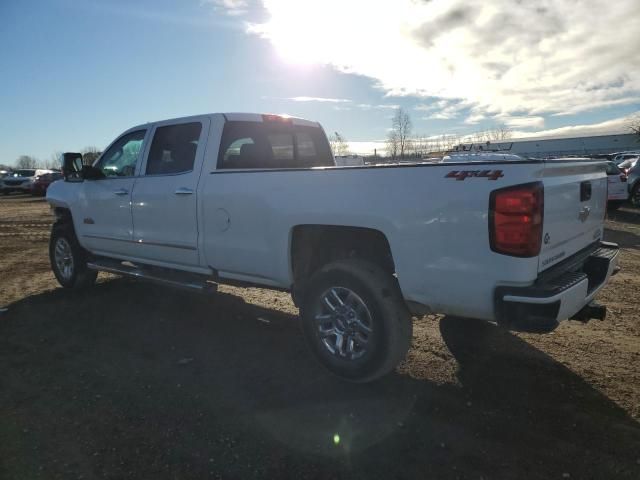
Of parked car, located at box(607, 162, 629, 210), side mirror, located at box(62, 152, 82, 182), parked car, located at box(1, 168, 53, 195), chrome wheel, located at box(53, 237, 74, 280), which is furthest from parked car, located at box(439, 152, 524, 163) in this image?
parked car, located at box(1, 168, 53, 195)

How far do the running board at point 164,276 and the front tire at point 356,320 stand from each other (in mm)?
1339

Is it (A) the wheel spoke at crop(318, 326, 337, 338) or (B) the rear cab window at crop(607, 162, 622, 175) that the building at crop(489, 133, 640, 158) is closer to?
(B) the rear cab window at crop(607, 162, 622, 175)

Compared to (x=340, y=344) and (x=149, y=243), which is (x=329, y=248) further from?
(x=149, y=243)

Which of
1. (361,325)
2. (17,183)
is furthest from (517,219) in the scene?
(17,183)

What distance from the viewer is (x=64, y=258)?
22.0ft

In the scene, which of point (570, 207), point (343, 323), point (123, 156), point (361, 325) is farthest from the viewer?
point (123, 156)

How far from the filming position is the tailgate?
2938 mm

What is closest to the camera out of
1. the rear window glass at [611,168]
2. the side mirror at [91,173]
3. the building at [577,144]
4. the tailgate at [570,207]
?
the tailgate at [570,207]

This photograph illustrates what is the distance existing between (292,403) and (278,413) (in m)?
0.17

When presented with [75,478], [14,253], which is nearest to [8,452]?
[75,478]

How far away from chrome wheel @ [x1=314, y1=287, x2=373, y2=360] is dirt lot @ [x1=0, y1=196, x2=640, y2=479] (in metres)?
0.31

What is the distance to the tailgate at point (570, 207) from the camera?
9.64ft

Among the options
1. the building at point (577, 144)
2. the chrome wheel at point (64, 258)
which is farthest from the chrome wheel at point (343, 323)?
the building at point (577, 144)

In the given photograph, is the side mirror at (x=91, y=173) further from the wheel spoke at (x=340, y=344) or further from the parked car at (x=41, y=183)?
the parked car at (x=41, y=183)
